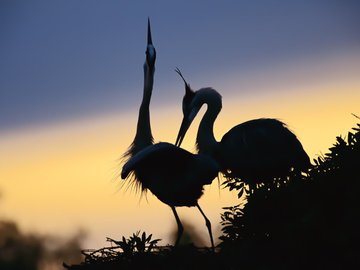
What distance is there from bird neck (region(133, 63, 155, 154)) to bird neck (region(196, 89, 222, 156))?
60.5 inches

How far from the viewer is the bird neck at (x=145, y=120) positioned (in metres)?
12.7

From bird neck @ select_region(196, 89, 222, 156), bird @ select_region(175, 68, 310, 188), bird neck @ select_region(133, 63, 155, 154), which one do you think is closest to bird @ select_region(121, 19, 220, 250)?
bird neck @ select_region(133, 63, 155, 154)

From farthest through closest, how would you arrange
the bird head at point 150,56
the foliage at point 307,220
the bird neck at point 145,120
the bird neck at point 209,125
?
the bird neck at point 209,125 < the bird head at point 150,56 < the bird neck at point 145,120 < the foliage at point 307,220

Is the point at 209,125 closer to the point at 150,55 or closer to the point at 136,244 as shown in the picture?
the point at 150,55

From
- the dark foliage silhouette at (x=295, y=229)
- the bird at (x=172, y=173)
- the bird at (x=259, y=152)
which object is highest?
the bird at (x=259, y=152)

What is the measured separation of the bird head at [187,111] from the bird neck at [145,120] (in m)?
1.51

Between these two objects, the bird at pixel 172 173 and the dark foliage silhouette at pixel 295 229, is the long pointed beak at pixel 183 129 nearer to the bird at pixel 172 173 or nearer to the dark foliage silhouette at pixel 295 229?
the bird at pixel 172 173

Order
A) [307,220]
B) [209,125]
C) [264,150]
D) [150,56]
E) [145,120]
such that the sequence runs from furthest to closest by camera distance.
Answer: [209,125]
[264,150]
[150,56]
[145,120]
[307,220]

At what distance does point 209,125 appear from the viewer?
14164mm

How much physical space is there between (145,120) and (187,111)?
2.16m

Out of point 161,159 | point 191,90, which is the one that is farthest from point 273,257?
point 191,90

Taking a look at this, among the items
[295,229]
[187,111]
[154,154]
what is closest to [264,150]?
[187,111]

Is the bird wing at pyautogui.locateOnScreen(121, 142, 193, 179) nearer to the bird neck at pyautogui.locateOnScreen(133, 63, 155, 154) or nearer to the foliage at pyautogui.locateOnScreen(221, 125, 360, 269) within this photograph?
the foliage at pyautogui.locateOnScreen(221, 125, 360, 269)

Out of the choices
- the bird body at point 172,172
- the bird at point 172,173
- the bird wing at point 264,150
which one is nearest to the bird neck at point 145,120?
the bird at point 172,173
